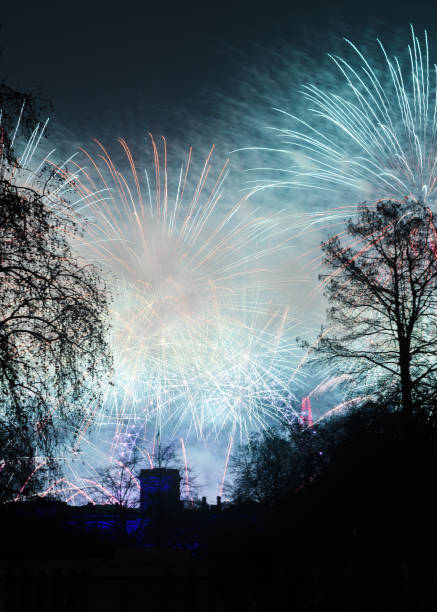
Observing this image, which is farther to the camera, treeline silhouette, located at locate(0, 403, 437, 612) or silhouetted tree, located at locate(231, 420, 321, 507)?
silhouetted tree, located at locate(231, 420, 321, 507)

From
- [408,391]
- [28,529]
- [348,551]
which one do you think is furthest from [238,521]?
[348,551]

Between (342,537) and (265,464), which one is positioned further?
(265,464)

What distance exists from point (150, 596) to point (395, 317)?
451 inches

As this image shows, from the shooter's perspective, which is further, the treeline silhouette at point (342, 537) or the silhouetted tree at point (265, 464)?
the silhouetted tree at point (265, 464)

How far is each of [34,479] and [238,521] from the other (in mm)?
20124

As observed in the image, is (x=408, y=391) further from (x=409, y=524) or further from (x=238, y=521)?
(x=238, y=521)

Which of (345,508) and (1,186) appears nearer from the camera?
(1,186)

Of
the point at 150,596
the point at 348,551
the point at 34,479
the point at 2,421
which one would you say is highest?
the point at 2,421

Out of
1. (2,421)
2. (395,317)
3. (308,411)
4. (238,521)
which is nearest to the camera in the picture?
(2,421)

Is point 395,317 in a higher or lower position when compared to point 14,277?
higher

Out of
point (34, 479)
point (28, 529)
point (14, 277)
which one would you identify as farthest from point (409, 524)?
point (28, 529)

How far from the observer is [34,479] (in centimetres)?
1312

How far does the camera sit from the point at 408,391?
717 inches

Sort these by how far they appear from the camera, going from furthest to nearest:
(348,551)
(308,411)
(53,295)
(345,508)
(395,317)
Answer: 1. (308,411)
2. (395,317)
3. (345,508)
4. (53,295)
5. (348,551)
